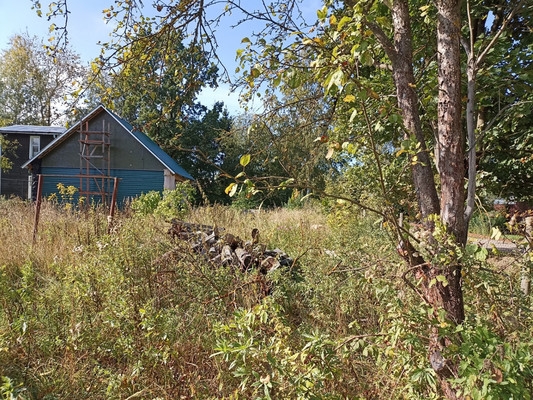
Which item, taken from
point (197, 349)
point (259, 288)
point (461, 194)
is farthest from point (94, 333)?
point (461, 194)

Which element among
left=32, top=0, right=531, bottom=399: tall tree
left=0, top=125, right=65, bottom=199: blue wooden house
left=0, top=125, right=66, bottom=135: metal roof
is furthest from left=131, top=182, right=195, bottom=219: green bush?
left=0, top=125, right=66, bottom=135: metal roof

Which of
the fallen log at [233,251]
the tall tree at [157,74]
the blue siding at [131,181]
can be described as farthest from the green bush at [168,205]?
the blue siding at [131,181]

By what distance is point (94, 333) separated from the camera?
9.26 feet

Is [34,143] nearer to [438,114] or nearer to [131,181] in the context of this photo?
[131,181]

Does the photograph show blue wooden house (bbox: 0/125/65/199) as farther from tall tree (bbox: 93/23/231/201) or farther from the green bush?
tall tree (bbox: 93/23/231/201)

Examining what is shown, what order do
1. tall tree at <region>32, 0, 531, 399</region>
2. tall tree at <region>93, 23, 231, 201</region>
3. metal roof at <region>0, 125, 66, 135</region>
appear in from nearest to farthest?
tall tree at <region>32, 0, 531, 399</region> → tall tree at <region>93, 23, 231, 201</region> → metal roof at <region>0, 125, 66, 135</region>

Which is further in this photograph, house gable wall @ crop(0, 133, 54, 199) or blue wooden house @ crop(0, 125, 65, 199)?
house gable wall @ crop(0, 133, 54, 199)

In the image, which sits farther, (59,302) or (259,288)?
(259,288)

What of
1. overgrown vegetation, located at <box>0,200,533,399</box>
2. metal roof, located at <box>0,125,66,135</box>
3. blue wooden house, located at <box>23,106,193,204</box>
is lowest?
overgrown vegetation, located at <box>0,200,533,399</box>

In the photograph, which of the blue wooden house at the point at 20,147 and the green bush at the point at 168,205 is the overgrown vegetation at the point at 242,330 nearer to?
the green bush at the point at 168,205

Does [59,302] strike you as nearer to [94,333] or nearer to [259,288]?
[94,333]

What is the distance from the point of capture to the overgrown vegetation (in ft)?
5.37

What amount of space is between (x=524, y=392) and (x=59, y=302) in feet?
11.6

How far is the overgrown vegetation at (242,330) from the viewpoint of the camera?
164cm
